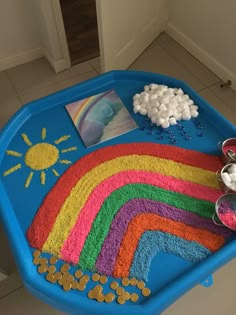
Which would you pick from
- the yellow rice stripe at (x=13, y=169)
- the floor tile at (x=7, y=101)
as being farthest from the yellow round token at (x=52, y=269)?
the floor tile at (x=7, y=101)

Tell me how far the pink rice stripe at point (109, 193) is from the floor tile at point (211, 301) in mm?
361

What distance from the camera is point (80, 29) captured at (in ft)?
6.82

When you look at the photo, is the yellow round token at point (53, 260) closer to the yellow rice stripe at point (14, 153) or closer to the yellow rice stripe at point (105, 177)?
the yellow rice stripe at point (105, 177)

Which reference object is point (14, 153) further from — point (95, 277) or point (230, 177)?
point (230, 177)

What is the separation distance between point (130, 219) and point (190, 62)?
1245 millimetres

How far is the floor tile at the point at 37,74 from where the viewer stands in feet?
5.92

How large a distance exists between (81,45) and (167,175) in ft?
4.24

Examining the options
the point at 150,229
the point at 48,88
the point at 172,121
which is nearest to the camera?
the point at 150,229

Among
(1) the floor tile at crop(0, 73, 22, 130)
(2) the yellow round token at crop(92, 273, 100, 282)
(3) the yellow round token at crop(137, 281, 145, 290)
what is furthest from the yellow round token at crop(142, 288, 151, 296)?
(1) the floor tile at crop(0, 73, 22, 130)

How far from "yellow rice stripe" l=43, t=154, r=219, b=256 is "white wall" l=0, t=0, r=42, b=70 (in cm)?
112

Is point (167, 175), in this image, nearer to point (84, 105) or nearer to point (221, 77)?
point (84, 105)

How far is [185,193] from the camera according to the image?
977 mm

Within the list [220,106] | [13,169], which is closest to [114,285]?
[13,169]

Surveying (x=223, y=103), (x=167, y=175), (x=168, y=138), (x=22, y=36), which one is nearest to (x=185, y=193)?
(x=167, y=175)
